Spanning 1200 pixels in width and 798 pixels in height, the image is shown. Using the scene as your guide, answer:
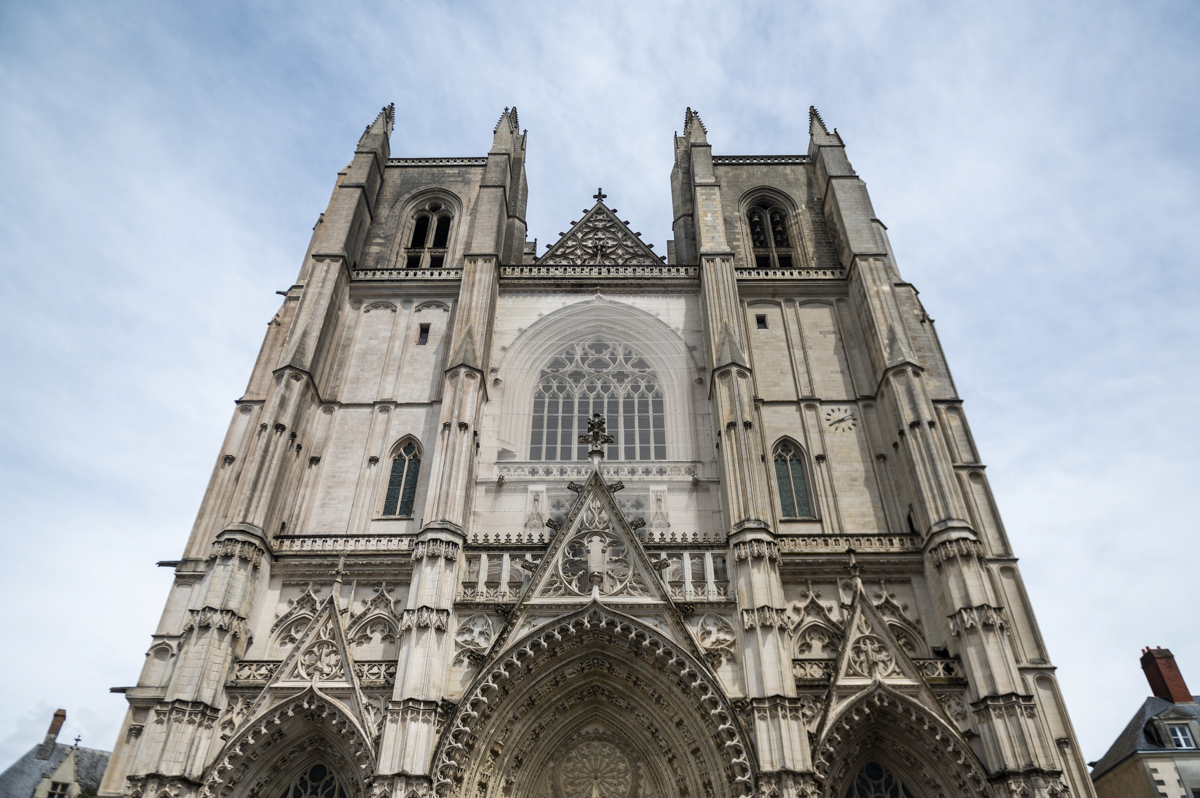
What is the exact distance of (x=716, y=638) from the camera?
15.8 meters

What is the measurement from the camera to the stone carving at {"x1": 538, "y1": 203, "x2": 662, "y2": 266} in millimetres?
25375

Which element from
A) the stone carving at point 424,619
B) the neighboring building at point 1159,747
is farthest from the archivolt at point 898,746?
the neighboring building at point 1159,747

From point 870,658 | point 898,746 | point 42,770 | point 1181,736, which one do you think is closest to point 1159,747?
point 1181,736

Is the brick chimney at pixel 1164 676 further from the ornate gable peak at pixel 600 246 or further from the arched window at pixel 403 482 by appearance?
the arched window at pixel 403 482

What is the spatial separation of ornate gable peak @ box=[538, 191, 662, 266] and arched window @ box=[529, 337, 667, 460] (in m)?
3.66

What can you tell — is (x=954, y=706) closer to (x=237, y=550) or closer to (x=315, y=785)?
(x=315, y=785)

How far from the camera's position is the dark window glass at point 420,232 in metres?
26.2

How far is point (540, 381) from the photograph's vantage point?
22047mm

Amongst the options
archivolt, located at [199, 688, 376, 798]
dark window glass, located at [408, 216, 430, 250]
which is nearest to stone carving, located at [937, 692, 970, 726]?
archivolt, located at [199, 688, 376, 798]

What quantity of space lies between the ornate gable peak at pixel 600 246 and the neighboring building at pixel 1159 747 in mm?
19813

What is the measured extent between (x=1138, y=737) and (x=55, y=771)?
3673 cm

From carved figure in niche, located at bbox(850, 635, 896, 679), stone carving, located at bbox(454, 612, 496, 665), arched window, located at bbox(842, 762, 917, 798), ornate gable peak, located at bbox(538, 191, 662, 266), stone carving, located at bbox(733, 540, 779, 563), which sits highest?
ornate gable peak, located at bbox(538, 191, 662, 266)

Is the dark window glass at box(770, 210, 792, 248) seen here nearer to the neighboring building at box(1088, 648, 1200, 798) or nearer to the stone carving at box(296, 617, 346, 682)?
the neighboring building at box(1088, 648, 1200, 798)

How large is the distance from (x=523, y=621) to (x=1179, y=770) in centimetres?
1879
